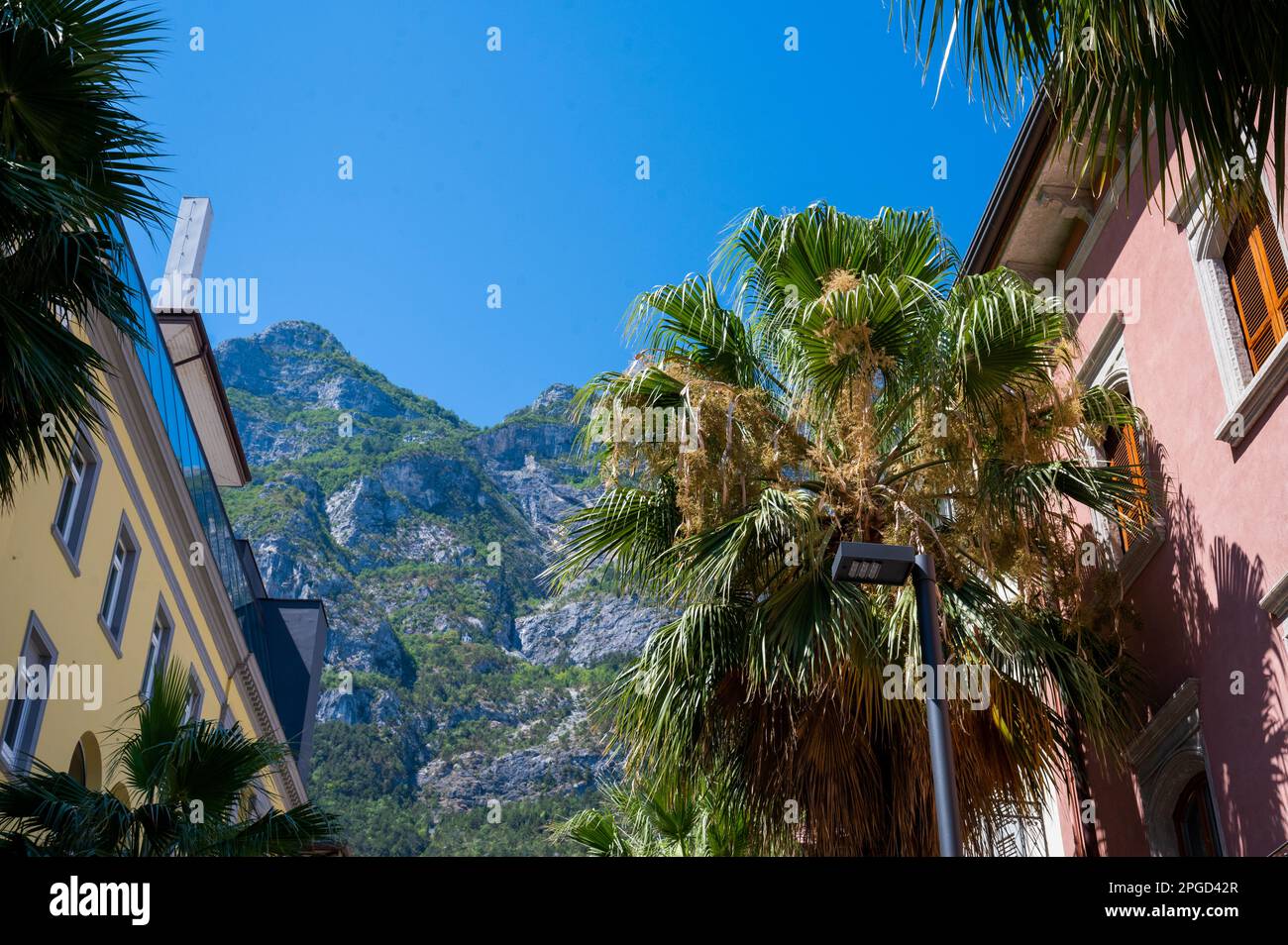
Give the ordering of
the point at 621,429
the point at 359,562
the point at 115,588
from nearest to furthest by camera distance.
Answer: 1. the point at 621,429
2. the point at 115,588
3. the point at 359,562

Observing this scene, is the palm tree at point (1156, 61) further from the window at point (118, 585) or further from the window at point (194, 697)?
the window at point (194, 697)

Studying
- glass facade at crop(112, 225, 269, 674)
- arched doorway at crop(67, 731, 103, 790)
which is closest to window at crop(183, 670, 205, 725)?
glass facade at crop(112, 225, 269, 674)

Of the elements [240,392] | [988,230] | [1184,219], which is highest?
[240,392]

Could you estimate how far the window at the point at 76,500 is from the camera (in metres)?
18.1

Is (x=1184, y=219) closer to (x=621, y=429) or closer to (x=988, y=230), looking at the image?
(x=988, y=230)

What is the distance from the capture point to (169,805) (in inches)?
425

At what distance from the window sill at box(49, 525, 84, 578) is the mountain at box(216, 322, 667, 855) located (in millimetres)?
45717

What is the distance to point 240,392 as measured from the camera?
573 ft

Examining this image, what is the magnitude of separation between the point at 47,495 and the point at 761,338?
1033cm

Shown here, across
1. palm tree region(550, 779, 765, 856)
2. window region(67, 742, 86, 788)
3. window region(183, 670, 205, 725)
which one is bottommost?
palm tree region(550, 779, 765, 856)

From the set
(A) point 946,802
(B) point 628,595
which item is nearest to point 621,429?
(B) point 628,595

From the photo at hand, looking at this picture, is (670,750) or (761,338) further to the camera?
(761,338)

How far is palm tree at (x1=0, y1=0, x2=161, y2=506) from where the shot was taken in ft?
27.1

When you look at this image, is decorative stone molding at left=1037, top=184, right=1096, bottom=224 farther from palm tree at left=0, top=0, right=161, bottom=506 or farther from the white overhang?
the white overhang
